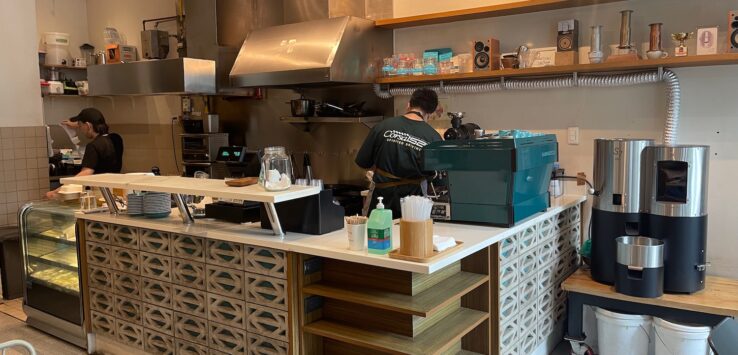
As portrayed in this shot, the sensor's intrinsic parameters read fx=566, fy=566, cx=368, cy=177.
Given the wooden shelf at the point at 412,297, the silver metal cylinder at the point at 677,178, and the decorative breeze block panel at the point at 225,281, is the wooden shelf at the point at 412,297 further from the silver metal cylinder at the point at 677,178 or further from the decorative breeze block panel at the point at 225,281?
the silver metal cylinder at the point at 677,178

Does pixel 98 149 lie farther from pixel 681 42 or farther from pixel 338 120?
pixel 681 42

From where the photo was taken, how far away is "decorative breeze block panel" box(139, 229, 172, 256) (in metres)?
3.05

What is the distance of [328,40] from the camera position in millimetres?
4215

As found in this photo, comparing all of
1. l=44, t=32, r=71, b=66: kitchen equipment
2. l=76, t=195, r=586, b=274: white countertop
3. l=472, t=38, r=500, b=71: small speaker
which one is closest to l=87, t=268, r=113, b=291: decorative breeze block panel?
l=76, t=195, r=586, b=274: white countertop

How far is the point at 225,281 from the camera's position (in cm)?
280

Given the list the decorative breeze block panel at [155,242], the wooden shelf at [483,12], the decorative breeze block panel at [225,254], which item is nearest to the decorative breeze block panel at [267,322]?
the decorative breeze block panel at [225,254]

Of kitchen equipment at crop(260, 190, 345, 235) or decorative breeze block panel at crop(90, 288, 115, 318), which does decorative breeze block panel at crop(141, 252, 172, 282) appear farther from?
kitchen equipment at crop(260, 190, 345, 235)

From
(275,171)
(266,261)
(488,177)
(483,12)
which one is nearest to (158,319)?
(266,261)

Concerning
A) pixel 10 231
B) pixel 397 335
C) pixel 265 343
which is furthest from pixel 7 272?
pixel 397 335

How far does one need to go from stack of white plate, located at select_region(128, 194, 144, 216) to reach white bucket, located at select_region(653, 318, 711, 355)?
2996 mm

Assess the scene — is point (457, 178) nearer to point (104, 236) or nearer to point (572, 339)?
point (572, 339)

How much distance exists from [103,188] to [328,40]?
74.0 inches

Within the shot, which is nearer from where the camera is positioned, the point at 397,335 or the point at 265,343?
the point at 397,335

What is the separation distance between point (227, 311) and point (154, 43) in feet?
13.7
